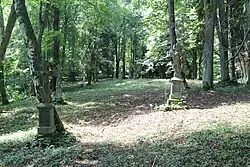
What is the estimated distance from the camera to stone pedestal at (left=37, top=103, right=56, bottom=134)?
8.90 m

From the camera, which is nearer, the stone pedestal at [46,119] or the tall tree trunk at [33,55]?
the stone pedestal at [46,119]

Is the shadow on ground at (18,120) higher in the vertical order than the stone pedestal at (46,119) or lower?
lower

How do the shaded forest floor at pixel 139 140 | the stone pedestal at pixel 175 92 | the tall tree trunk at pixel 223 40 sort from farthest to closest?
the tall tree trunk at pixel 223 40, the stone pedestal at pixel 175 92, the shaded forest floor at pixel 139 140

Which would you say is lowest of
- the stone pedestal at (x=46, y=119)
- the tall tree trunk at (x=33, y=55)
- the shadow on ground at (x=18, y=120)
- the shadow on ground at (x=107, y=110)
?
the shadow on ground at (x=18, y=120)

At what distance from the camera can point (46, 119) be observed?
8.97 meters

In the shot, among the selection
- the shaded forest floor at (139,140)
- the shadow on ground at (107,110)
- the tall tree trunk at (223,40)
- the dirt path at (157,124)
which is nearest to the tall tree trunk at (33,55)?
the shaded forest floor at (139,140)

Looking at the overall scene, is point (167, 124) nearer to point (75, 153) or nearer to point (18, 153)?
point (75, 153)

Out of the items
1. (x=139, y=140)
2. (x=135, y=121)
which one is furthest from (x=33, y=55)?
(x=135, y=121)

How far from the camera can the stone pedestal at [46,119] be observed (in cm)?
890

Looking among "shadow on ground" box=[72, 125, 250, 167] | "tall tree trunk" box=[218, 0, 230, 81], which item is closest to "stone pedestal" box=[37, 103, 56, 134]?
"shadow on ground" box=[72, 125, 250, 167]

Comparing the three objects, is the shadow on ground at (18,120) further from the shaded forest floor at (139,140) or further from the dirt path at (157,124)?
the dirt path at (157,124)

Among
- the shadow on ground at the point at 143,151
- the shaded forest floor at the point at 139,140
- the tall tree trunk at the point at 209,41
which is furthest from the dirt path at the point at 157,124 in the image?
the tall tree trunk at the point at 209,41

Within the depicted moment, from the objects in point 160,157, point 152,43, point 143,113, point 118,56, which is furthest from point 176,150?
point 118,56

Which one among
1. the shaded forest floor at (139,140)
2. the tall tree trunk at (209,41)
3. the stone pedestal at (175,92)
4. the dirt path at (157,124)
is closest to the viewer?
the shaded forest floor at (139,140)
